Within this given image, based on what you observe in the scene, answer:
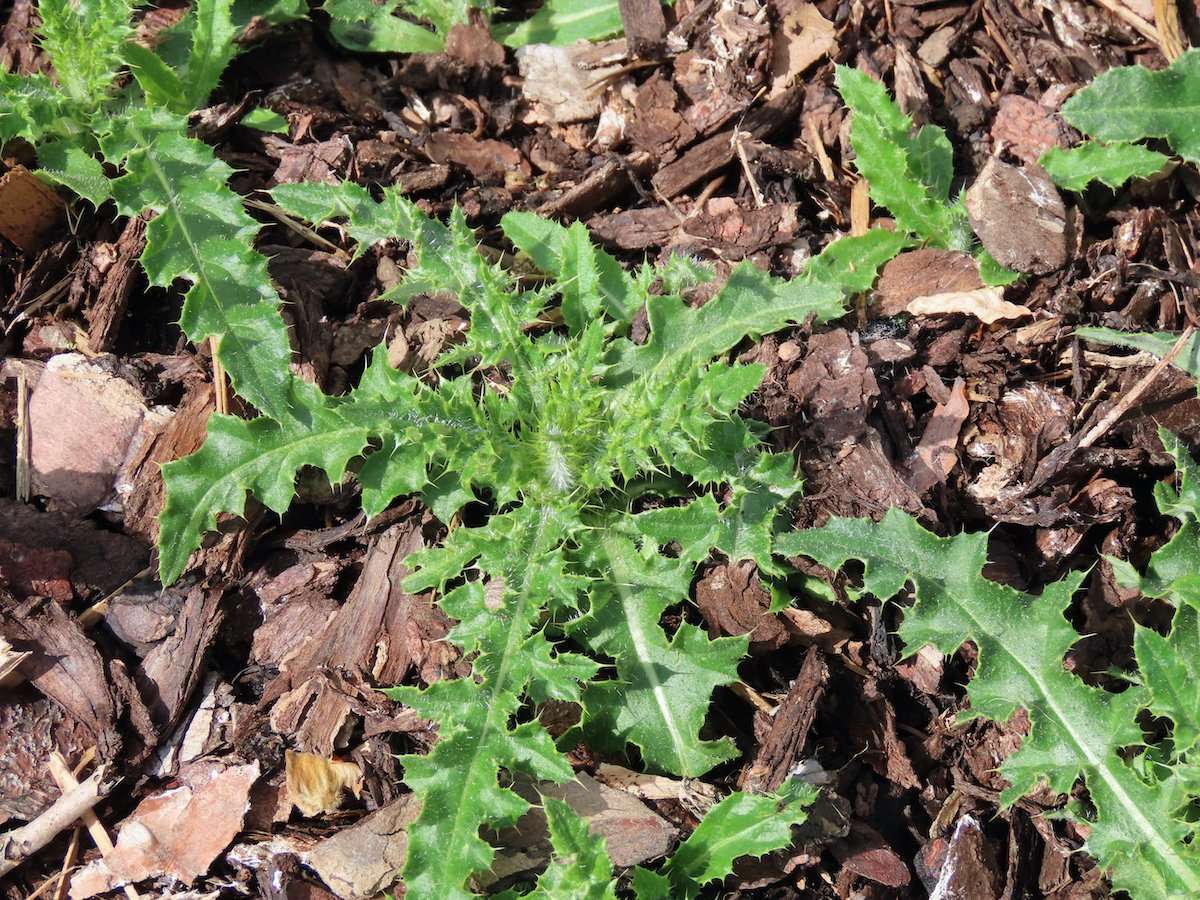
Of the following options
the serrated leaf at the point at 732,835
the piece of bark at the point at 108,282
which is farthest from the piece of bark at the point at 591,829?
the piece of bark at the point at 108,282

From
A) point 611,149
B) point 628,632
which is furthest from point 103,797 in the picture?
point 611,149

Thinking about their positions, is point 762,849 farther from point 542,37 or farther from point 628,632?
point 542,37

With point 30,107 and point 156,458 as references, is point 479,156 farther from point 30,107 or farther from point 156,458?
point 156,458

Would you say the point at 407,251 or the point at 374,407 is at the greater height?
the point at 407,251

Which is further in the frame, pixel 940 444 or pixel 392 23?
pixel 392 23

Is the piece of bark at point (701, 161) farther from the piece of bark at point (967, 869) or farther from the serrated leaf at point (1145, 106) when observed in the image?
the piece of bark at point (967, 869)

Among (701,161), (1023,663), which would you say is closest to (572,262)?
(701,161)
